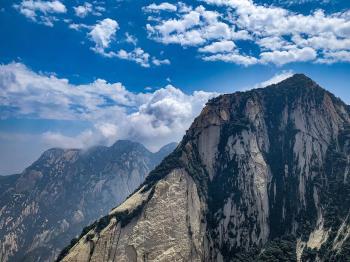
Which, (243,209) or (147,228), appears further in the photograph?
(243,209)

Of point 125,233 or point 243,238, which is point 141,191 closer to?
point 125,233

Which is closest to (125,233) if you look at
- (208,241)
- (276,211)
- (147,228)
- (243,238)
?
(147,228)

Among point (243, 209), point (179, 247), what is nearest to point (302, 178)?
point (243, 209)

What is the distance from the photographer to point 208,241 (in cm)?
17538

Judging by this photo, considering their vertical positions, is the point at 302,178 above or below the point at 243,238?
above

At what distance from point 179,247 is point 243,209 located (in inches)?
1562

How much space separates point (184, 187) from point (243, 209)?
2853 centimetres

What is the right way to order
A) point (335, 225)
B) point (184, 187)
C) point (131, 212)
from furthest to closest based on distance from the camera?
point (184, 187) < point (131, 212) < point (335, 225)

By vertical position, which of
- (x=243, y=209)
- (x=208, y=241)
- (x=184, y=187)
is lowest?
(x=208, y=241)

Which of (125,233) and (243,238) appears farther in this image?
(243,238)

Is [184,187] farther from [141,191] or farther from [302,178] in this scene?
[302,178]

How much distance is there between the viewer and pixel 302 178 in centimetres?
19638

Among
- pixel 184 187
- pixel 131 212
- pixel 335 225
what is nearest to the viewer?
pixel 335 225

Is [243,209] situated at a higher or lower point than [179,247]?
higher
